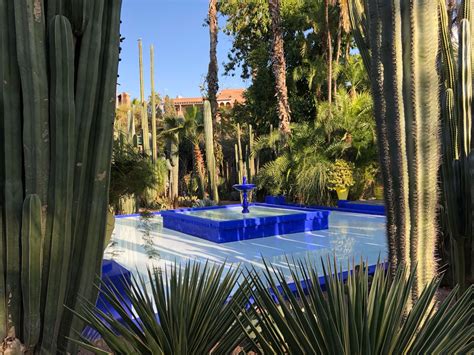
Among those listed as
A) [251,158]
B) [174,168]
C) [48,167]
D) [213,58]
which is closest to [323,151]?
[251,158]

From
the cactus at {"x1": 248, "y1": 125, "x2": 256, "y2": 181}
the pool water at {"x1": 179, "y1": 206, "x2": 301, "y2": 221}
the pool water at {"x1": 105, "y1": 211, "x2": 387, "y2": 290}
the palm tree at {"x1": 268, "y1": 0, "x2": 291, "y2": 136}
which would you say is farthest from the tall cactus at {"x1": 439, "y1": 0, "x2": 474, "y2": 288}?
the cactus at {"x1": 248, "y1": 125, "x2": 256, "y2": 181}

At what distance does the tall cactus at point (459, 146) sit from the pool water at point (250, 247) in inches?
82.4

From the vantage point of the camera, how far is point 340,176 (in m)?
12.0

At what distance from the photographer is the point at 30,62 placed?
1.95m

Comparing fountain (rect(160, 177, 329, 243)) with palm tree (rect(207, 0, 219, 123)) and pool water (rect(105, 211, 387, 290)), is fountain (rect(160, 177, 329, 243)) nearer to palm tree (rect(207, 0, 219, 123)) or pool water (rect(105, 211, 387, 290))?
pool water (rect(105, 211, 387, 290))

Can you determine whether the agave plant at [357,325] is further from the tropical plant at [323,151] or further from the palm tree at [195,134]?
the palm tree at [195,134]

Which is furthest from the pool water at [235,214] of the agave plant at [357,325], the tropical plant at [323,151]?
the agave plant at [357,325]

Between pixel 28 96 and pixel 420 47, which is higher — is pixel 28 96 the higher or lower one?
the lower one

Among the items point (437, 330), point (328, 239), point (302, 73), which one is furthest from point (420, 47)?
point (302, 73)

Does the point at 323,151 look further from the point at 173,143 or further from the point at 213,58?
the point at 173,143

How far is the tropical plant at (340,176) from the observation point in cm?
1200

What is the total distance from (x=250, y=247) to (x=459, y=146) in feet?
13.8

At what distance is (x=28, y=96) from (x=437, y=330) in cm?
210

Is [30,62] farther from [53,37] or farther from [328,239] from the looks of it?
[328,239]
